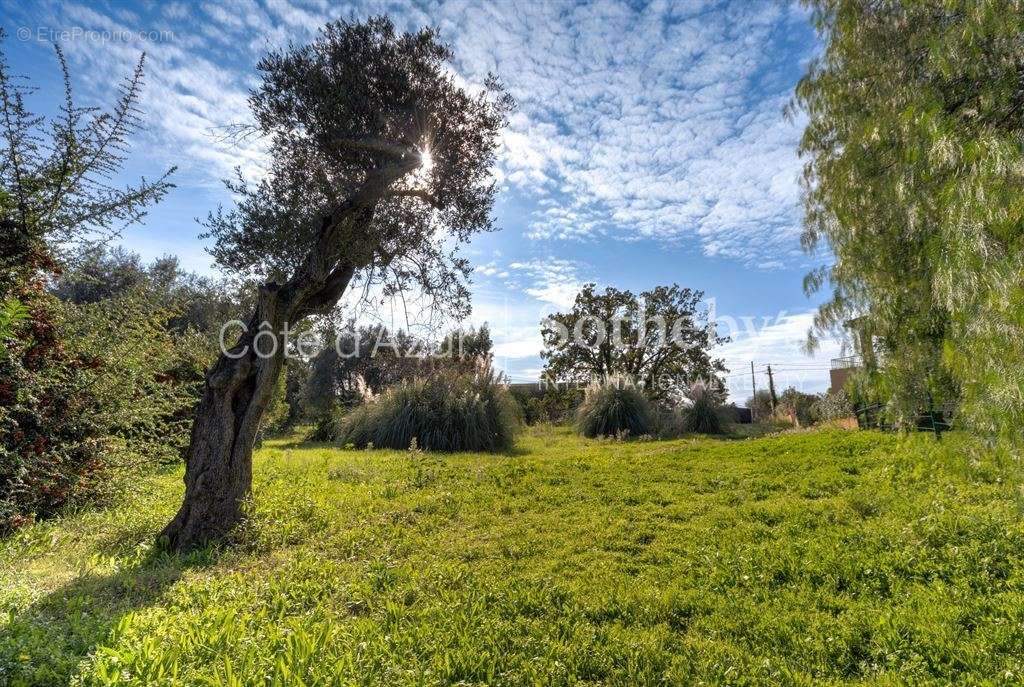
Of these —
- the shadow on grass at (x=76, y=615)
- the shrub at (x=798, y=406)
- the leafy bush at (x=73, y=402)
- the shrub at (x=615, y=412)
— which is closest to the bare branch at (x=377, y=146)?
the leafy bush at (x=73, y=402)

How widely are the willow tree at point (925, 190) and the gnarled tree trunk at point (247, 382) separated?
4.47 metres

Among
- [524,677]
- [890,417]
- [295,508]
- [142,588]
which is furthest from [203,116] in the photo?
[890,417]

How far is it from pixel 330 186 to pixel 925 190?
5844mm

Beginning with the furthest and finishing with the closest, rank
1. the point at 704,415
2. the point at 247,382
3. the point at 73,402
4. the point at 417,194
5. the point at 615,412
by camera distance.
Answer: the point at 704,415
the point at 615,412
the point at 417,194
the point at 73,402
the point at 247,382

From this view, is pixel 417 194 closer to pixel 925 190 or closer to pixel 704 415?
pixel 925 190

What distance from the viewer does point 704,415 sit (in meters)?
13.1

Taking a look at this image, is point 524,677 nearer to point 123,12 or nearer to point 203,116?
point 203,116

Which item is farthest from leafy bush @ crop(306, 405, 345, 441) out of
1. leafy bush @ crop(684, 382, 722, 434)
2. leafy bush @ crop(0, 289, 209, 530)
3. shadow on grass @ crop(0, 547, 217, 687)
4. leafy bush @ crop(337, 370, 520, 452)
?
leafy bush @ crop(684, 382, 722, 434)

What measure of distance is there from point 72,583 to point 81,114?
4.37 metres

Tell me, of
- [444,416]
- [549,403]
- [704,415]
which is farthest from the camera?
[549,403]

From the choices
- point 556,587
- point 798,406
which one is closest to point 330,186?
point 556,587

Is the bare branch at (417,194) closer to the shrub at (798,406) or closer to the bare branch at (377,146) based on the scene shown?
the bare branch at (377,146)

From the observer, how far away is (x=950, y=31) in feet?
10.9

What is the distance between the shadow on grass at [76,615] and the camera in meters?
2.34
